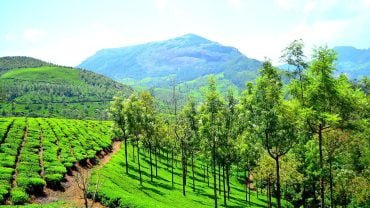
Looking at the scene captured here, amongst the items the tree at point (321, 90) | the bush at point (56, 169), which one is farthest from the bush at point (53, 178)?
the tree at point (321, 90)

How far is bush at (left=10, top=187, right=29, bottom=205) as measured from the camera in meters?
48.7

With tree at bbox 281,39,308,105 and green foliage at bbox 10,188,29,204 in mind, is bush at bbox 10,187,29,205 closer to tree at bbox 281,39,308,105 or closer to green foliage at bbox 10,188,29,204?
green foliage at bbox 10,188,29,204

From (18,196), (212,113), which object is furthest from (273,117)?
(18,196)

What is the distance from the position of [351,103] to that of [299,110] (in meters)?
7.88

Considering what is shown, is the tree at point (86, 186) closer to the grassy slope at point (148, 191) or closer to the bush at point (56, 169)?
the grassy slope at point (148, 191)

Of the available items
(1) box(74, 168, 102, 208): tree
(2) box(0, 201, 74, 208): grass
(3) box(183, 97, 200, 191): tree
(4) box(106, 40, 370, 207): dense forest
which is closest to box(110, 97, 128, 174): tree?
(4) box(106, 40, 370, 207): dense forest

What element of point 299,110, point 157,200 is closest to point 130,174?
point 157,200

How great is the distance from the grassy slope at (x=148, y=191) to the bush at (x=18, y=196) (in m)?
10.8

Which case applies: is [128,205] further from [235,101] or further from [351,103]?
[235,101]

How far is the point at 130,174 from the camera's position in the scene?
81750 mm

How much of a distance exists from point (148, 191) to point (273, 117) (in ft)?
103

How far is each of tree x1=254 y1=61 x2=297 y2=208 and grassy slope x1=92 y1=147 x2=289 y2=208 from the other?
19.6 meters

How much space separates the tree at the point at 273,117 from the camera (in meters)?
48.4

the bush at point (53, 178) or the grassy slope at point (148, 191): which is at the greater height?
the bush at point (53, 178)
